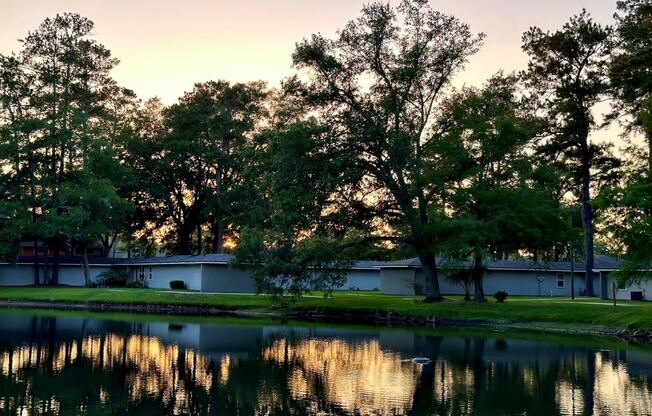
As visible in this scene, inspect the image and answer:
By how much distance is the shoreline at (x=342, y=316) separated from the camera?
37719 mm

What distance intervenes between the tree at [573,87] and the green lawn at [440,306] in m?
10.2

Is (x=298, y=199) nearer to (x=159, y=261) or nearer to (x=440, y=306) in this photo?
(x=440, y=306)

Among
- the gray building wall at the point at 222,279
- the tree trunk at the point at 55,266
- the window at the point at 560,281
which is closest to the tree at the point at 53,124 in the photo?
the tree trunk at the point at 55,266

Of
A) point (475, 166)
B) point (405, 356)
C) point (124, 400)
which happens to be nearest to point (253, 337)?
point (405, 356)

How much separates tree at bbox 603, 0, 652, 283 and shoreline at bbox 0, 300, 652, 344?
2.98 metres

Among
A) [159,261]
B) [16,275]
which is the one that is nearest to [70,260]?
[16,275]

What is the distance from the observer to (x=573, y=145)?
179ft

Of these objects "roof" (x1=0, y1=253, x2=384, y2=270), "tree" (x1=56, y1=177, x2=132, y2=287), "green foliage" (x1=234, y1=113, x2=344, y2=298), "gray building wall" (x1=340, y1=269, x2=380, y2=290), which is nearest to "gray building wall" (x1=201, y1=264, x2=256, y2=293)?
"roof" (x1=0, y1=253, x2=384, y2=270)

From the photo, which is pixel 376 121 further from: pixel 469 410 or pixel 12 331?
pixel 469 410

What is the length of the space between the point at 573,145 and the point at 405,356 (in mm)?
32689

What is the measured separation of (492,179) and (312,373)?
27026 millimetres

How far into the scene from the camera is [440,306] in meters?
45.1

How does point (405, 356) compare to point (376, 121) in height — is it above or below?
below

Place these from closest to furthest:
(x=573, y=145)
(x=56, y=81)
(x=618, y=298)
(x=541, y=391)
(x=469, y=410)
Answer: (x=469, y=410), (x=541, y=391), (x=573, y=145), (x=618, y=298), (x=56, y=81)
